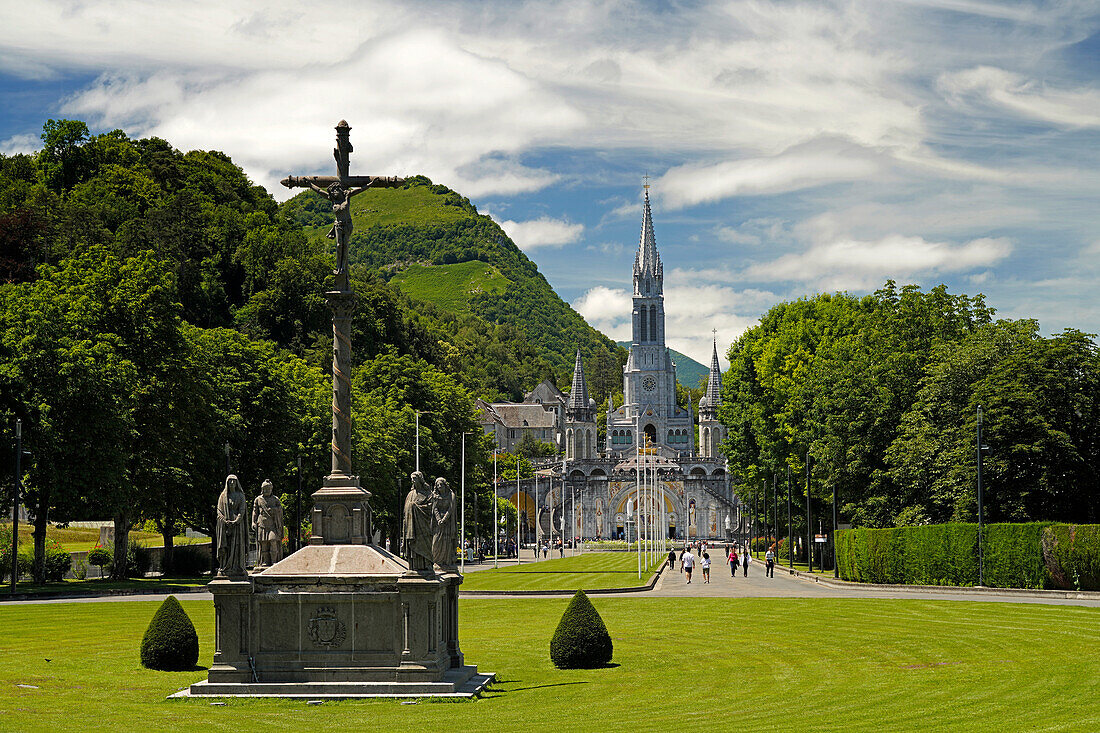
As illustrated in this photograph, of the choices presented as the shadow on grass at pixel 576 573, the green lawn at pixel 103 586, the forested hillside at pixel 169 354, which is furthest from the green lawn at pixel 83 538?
A: the shadow on grass at pixel 576 573

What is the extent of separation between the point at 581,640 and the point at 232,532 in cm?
702

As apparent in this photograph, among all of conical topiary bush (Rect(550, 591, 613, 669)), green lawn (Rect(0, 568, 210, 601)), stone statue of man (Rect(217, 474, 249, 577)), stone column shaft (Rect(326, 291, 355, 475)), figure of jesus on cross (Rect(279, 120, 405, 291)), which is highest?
figure of jesus on cross (Rect(279, 120, 405, 291))

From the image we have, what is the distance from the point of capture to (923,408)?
58.8 meters

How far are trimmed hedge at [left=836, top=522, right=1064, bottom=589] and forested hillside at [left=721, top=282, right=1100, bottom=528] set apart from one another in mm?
2475

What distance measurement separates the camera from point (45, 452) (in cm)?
5059

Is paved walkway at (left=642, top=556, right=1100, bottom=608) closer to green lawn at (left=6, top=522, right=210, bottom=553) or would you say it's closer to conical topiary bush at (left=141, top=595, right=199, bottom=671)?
conical topiary bush at (left=141, top=595, right=199, bottom=671)

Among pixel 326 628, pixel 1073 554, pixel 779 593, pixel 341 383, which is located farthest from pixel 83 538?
pixel 326 628

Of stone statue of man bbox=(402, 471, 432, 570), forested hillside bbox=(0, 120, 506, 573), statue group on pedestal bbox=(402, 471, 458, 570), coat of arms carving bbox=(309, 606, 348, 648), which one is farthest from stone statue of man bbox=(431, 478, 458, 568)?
forested hillside bbox=(0, 120, 506, 573)

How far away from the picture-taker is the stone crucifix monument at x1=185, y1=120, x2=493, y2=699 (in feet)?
69.5

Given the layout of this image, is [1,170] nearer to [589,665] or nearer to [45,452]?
[45,452]

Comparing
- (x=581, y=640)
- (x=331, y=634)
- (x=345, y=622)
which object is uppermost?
(x=345, y=622)

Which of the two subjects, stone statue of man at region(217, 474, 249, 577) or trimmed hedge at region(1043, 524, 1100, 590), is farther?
trimmed hedge at region(1043, 524, 1100, 590)

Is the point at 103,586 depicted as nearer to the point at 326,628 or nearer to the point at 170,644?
the point at 170,644

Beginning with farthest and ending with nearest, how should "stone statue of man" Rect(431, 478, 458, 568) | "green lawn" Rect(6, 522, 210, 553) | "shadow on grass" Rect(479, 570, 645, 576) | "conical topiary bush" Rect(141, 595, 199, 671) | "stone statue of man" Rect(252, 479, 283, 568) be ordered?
"green lawn" Rect(6, 522, 210, 553)
"shadow on grass" Rect(479, 570, 645, 576)
"conical topiary bush" Rect(141, 595, 199, 671)
"stone statue of man" Rect(252, 479, 283, 568)
"stone statue of man" Rect(431, 478, 458, 568)
